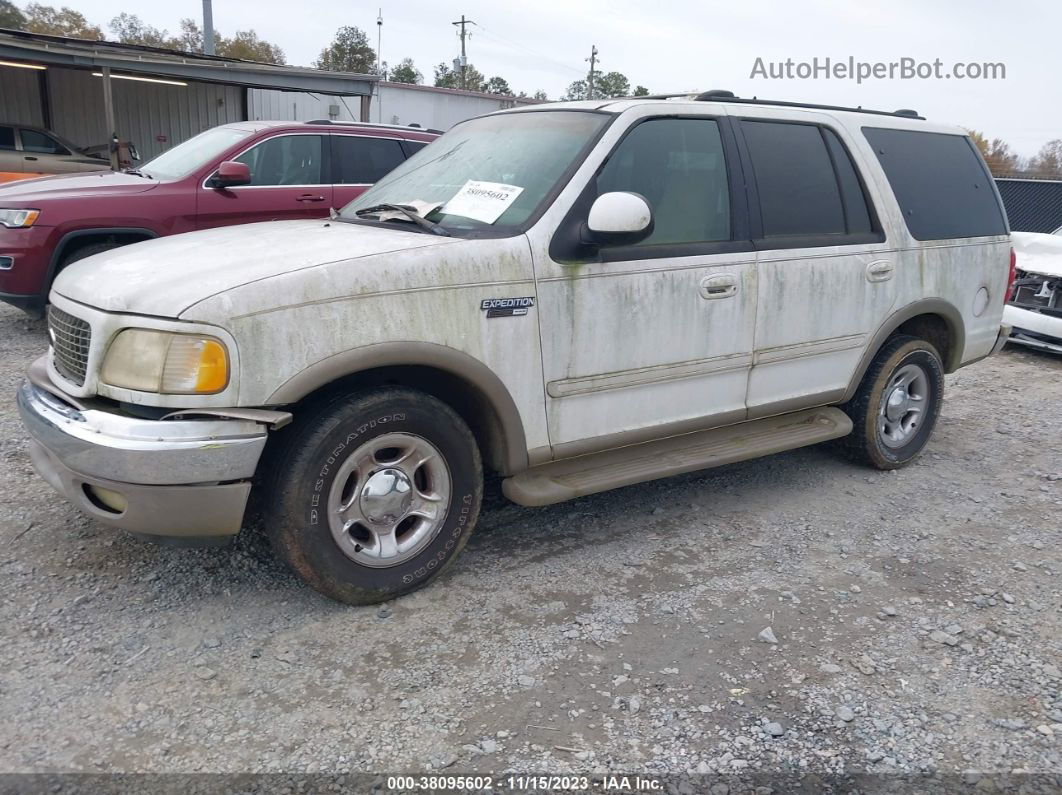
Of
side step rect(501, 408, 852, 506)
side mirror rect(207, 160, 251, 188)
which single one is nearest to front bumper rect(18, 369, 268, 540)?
side step rect(501, 408, 852, 506)

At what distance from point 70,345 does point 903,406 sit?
445 cm

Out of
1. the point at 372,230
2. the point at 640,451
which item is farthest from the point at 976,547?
the point at 372,230

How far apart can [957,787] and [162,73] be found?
16.1 metres

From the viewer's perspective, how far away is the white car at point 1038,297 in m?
8.49

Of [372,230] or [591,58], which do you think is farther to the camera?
[591,58]

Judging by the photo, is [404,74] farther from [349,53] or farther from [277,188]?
[277,188]

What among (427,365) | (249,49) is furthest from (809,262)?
(249,49)

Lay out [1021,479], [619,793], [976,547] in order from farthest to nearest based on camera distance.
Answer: [1021,479] < [976,547] < [619,793]

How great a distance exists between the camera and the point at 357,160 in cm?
828

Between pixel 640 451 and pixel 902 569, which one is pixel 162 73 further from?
pixel 902 569

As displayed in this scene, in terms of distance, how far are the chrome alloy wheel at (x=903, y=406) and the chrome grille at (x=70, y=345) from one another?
13.5 ft

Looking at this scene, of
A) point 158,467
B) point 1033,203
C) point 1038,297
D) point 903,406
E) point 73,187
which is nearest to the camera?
point 158,467

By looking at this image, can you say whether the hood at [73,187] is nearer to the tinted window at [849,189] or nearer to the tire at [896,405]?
the tinted window at [849,189]

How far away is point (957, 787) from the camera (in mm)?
2508
